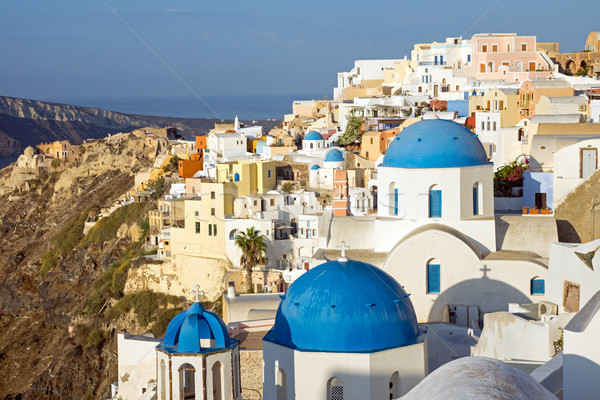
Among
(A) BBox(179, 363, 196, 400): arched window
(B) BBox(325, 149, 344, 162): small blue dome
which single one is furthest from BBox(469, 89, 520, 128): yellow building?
(A) BBox(179, 363, 196, 400): arched window

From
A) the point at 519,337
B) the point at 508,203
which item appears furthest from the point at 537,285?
the point at 519,337

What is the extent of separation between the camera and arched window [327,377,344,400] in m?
14.4

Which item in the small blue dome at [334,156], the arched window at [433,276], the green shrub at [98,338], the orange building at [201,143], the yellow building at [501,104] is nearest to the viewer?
the arched window at [433,276]

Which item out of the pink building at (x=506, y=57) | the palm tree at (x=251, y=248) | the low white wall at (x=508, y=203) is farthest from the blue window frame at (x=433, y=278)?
the pink building at (x=506, y=57)

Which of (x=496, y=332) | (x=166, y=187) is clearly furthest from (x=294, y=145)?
(x=496, y=332)

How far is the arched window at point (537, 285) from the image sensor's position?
2223cm

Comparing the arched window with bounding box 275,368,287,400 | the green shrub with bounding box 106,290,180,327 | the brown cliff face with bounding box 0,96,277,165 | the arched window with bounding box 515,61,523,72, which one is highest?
the brown cliff face with bounding box 0,96,277,165

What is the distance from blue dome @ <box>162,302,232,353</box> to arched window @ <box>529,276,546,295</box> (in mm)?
10103

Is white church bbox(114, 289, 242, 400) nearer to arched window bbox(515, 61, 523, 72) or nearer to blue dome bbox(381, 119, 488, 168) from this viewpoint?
blue dome bbox(381, 119, 488, 168)

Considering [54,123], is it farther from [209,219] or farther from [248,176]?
[209,219]

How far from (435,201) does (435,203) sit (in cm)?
6

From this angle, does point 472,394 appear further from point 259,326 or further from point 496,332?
point 259,326

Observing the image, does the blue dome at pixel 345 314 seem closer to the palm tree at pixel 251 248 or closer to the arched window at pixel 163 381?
the arched window at pixel 163 381

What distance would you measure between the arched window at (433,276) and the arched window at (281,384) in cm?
787
